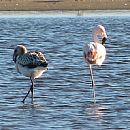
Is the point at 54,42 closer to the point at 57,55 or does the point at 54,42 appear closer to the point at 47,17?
the point at 57,55

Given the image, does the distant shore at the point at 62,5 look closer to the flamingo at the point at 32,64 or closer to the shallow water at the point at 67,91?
the shallow water at the point at 67,91

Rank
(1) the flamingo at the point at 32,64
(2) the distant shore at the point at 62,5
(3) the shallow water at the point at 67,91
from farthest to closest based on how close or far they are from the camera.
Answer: (2) the distant shore at the point at 62,5, (1) the flamingo at the point at 32,64, (3) the shallow water at the point at 67,91

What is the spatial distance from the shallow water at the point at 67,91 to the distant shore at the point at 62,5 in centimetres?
2339

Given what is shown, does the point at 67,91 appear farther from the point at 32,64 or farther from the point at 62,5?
the point at 62,5

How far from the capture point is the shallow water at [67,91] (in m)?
12.3

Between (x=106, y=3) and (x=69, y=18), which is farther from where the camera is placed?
(x=106, y=3)

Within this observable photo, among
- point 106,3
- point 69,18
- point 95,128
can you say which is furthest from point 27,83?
point 106,3

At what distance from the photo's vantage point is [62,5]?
5400 centimetres

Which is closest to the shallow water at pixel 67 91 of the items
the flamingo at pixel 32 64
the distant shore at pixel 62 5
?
the flamingo at pixel 32 64

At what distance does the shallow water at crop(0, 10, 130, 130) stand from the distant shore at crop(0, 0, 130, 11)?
76.7 ft

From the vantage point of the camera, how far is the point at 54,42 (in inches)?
1093

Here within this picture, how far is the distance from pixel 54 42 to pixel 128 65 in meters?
8.59

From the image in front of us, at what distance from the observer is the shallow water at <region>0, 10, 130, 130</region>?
1231 cm

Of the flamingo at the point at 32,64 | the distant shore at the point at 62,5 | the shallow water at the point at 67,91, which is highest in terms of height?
the flamingo at the point at 32,64
